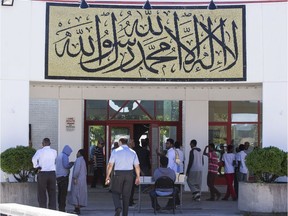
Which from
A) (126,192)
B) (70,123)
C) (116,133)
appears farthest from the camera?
(116,133)

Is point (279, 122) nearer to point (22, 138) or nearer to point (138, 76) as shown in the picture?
point (138, 76)

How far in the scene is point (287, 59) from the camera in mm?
17453

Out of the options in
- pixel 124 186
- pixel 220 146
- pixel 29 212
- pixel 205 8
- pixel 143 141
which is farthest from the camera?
pixel 220 146

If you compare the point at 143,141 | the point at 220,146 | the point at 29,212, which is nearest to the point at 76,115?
the point at 143,141

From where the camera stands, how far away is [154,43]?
18.0m

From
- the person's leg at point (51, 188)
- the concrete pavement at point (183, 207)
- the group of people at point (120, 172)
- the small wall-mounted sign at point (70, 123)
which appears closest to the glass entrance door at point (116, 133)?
the small wall-mounted sign at point (70, 123)

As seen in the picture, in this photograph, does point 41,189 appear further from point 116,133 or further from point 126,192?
point 116,133

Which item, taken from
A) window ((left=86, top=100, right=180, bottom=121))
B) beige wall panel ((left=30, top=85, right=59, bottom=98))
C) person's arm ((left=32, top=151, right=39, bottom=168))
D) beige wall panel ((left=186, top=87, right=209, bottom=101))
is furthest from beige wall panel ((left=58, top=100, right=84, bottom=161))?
person's arm ((left=32, top=151, right=39, bottom=168))

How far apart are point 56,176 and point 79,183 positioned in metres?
0.58

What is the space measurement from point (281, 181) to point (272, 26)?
389cm

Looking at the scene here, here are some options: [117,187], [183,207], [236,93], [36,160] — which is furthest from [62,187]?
[236,93]

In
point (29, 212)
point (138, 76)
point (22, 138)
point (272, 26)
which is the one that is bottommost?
point (29, 212)

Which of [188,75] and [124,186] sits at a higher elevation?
[188,75]

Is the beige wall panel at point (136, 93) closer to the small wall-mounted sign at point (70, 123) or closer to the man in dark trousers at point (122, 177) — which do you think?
the small wall-mounted sign at point (70, 123)
